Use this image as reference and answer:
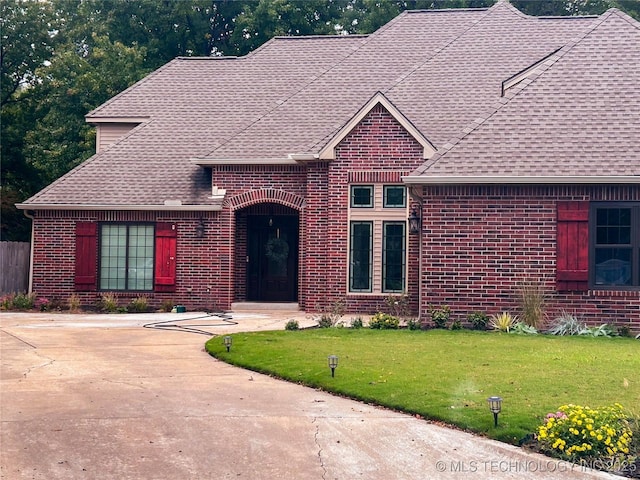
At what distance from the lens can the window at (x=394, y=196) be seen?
66.4 ft

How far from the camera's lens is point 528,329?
52.7ft

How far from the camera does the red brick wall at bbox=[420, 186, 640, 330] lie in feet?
54.4

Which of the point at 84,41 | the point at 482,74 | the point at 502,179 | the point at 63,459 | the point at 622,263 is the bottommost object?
the point at 63,459

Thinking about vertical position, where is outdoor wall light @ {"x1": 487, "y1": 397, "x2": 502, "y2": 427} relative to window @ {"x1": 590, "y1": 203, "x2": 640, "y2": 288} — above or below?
below

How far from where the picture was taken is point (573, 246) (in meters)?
16.5

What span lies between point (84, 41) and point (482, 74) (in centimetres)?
2447

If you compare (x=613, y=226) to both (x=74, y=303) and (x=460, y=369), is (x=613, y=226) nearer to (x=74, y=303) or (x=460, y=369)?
(x=460, y=369)

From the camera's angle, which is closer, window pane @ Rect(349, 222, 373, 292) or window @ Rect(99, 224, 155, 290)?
window pane @ Rect(349, 222, 373, 292)

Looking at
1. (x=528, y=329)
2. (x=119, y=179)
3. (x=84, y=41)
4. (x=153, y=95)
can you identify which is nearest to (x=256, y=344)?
(x=528, y=329)

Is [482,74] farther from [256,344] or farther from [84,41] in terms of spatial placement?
[84,41]

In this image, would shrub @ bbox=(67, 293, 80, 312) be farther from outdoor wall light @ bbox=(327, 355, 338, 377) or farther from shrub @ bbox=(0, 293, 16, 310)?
outdoor wall light @ bbox=(327, 355, 338, 377)

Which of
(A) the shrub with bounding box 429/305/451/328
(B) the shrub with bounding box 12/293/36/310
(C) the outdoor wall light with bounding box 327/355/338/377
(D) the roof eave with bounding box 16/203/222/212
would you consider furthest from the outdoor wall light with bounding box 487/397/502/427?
(B) the shrub with bounding box 12/293/36/310

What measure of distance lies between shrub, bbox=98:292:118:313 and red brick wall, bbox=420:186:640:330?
8.56 m

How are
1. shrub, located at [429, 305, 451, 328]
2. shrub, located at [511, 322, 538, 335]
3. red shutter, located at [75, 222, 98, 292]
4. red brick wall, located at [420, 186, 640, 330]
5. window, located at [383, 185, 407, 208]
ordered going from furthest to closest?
red shutter, located at [75, 222, 98, 292], window, located at [383, 185, 407, 208], shrub, located at [429, 305, 451, 328], red brick wall, located at [420, 186, 640, 330], shrub, located at [511, 322, 538, 335]
